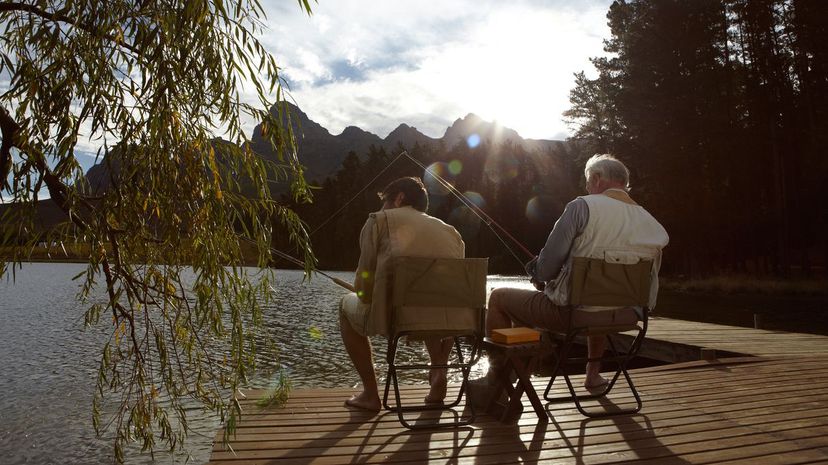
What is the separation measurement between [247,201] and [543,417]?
2171 millimetres

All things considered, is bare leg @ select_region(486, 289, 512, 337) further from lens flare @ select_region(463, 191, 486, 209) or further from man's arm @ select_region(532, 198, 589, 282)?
lens flare @ select_region(463, 191, 486, 209)

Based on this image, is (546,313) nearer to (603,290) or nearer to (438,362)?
(603,290)

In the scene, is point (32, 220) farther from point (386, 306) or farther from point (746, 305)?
point (746, 305)

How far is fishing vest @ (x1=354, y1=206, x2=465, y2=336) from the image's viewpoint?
138 inches

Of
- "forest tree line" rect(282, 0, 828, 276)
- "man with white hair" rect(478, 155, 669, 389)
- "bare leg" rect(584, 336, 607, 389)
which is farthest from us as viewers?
"forest tree line" rect(282, 0, 828, 276)

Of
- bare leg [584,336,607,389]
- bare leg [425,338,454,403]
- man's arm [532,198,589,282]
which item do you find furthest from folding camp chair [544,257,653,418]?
bare leg [425,338,454,403]

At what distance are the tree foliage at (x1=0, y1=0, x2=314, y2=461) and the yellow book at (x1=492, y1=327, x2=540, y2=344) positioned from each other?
1216 mm

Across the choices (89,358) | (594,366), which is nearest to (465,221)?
(89,358)

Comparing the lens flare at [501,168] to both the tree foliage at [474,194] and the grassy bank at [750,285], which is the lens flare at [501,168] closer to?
the tree foliage at [474,194]

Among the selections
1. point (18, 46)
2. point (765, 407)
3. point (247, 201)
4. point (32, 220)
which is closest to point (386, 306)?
point (247, 201)

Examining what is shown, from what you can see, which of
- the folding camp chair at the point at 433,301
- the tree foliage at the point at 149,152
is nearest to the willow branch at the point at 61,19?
the tree foliage at the point at 149,152

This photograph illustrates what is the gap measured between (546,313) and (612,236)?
64cm

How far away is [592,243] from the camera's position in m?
3.76

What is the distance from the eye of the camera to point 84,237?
2.87 meters
